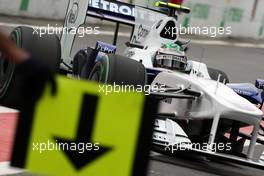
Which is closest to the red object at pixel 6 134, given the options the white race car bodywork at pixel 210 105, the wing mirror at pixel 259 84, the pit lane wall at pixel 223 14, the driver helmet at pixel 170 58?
the white race car bodywork at pixel 210 105

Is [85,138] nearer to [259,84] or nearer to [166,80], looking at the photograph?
[166,80]

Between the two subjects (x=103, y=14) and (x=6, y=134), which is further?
(x=103, y=14)

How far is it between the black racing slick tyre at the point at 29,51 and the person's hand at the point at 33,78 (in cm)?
449

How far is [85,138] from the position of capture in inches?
139

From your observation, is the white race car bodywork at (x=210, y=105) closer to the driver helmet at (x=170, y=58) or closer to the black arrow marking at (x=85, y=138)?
the driver helmet at (x=170, y=58)

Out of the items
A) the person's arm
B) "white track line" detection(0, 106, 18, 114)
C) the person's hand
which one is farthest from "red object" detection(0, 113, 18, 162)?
the person's arm

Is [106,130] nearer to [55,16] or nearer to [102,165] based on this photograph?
[102,165]

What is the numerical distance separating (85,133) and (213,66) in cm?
1347

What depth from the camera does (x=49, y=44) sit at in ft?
25.9

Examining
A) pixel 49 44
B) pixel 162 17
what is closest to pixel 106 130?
pixel 49 44

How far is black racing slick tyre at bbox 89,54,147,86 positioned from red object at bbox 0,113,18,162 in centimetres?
91

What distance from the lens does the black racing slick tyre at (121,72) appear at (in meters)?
7.14

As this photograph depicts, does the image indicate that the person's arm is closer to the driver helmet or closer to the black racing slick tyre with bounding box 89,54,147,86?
the black racing slick tyre with bounding box 89,54,147,86

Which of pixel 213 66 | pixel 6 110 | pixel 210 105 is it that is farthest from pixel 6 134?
pixel 213 66
